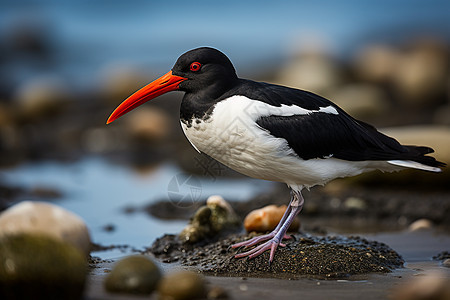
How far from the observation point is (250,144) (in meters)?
5.45

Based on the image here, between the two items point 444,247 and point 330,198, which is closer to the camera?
point 444,247

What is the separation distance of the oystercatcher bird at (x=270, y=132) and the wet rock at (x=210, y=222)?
645 millimetres

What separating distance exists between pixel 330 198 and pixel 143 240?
114 inches

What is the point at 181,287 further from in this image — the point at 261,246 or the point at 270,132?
the point at 270,132

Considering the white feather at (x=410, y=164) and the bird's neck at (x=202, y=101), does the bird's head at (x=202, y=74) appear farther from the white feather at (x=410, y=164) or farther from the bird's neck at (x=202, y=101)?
the white feather at (x=410, y=164)

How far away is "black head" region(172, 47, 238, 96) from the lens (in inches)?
225

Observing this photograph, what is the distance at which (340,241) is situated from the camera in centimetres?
613

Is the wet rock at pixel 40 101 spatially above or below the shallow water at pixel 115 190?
above

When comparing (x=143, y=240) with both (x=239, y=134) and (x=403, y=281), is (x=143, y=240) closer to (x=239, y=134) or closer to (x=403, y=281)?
(x=239, y=134)

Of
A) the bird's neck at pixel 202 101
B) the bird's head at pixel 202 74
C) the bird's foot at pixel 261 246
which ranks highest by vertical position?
the bird's head at pixel 202 74

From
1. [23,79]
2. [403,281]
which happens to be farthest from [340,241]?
[23,79]

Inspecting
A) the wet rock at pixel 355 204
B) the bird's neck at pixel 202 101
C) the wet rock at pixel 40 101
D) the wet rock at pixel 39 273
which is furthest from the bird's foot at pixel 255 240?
the wet rock at pixel 40 101

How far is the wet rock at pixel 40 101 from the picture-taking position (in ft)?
46.9

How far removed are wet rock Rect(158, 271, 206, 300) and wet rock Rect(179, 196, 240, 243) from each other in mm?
2054
